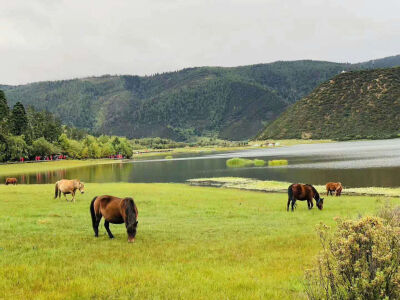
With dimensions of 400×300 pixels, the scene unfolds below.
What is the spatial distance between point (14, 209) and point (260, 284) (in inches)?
838

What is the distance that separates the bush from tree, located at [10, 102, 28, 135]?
12945 centimetres

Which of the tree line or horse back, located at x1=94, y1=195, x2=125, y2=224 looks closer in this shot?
horse back, located at x1=94, y1=195, x2=125, y2=224

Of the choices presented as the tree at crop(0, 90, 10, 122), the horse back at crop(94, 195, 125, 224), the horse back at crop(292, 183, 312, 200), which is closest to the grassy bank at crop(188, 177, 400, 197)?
the horse back at crop(292, 183, 312, 200)

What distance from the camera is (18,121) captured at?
120250mm

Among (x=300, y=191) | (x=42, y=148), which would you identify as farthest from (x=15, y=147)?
(x=300, y=191)

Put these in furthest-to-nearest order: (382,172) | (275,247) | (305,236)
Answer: (382,172) < (305,236) < (275,247)

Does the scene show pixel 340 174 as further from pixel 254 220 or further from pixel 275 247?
pixel 275 247

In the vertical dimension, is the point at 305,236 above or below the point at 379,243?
below

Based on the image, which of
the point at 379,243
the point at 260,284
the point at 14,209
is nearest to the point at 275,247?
the point at 260,284

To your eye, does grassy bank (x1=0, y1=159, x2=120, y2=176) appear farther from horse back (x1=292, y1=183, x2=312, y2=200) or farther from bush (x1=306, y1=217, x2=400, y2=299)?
bush (x1=306, y1=217, x2=400, y2=299)

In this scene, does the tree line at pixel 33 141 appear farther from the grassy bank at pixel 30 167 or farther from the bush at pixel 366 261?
the bush at pixel 366 261

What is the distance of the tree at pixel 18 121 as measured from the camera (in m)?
119

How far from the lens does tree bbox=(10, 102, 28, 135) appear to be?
11881cm

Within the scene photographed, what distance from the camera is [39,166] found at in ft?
359
